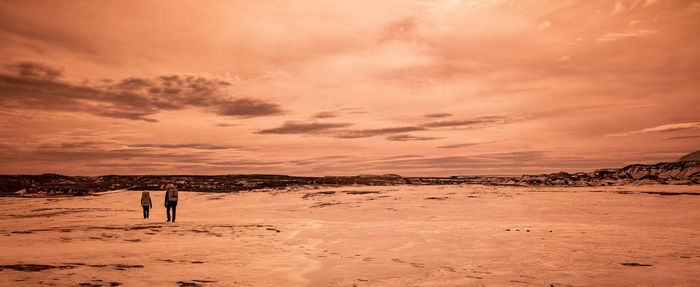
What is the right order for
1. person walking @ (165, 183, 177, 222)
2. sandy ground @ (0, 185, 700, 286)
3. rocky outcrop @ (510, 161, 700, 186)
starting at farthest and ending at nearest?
rocky outcrop @ (510, 161, 700, 186) → person walking @ (165, 183, 177, 222) → sandy ground @ (0, 185, 700, 286)

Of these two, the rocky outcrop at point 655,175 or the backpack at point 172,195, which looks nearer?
the backpack at point 172,195

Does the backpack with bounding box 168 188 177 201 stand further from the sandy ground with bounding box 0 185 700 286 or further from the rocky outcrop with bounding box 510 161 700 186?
the rocky outcrop with bounding box 510 161 700 186

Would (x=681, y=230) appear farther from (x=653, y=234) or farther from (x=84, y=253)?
(x=84, y=253)

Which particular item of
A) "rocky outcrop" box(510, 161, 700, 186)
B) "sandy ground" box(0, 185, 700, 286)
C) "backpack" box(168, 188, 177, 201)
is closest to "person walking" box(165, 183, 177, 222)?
"backpack" box(168, 188, 177, 201)

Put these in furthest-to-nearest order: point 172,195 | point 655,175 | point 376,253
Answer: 1. point 655,175
2. point 172,195
3. point 376,253

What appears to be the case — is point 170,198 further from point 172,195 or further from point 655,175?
point 655,175

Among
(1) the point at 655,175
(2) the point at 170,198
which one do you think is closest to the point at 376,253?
(2) the point at 170,198

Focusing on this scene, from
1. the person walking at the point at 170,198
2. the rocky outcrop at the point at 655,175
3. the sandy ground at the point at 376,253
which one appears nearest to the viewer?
the sandy ground at the point at 376,253

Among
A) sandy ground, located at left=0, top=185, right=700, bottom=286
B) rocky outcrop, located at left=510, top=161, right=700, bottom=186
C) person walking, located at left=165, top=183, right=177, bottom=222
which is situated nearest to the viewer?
sandy ground, located at left=0, top=185, right=700, bottom=286

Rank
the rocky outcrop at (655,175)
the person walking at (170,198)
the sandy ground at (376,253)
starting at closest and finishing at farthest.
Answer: the sandy ground at (376,253) < the person walking at (170,198) < the rocky outcrop at (655,175)

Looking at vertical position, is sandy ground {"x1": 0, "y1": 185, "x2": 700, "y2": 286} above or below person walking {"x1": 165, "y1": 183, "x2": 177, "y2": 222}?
below

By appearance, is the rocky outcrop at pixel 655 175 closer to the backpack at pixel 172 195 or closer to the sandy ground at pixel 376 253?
the sandy ground at pixel 376 253

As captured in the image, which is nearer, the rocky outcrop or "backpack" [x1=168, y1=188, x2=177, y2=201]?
"backpack" [x1=168, y1=188, x2=177, y2=201]

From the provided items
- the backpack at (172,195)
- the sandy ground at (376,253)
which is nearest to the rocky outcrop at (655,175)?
the sandy ground at (376,253)
